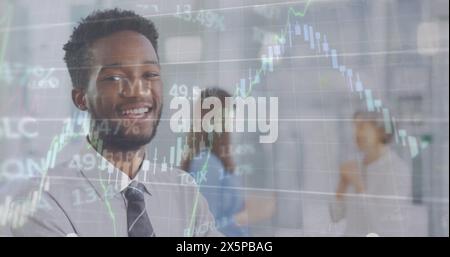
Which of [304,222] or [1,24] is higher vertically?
[1,24]

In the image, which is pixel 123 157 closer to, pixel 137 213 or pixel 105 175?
pixel 105 175

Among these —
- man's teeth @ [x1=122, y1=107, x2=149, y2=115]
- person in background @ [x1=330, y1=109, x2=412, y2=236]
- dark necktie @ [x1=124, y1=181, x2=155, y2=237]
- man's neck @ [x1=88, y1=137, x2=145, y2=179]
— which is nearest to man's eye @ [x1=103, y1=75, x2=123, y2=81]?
man's teeth @ [x1=122, y1=107, x2=149, y2=115]

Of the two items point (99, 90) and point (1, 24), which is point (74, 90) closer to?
point (99, 90)

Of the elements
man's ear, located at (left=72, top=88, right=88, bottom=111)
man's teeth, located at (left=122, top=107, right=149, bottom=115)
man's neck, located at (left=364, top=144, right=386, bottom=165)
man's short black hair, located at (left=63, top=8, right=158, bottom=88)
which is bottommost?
man's neck, located at (left=364, top=144, right=386, bottom=165)

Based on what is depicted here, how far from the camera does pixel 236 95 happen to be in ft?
4.23

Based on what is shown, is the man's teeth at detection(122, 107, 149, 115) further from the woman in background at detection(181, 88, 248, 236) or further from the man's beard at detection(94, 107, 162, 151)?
the woman in background at detection(181, 88, 248, 236)

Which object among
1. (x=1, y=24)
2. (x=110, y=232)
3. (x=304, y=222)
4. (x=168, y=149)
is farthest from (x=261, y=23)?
(x=1, y=24)

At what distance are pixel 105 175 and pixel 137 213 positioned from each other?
168 millimetres

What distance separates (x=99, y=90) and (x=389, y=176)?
0.95 meters

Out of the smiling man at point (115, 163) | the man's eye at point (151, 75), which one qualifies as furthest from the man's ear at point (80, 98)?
the man's eye at point (151, 75)

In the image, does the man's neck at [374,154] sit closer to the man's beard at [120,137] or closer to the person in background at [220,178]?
the person in background at [220,178]

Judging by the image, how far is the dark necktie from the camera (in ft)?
4.42

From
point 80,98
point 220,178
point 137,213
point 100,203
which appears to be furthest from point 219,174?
point 80,98
